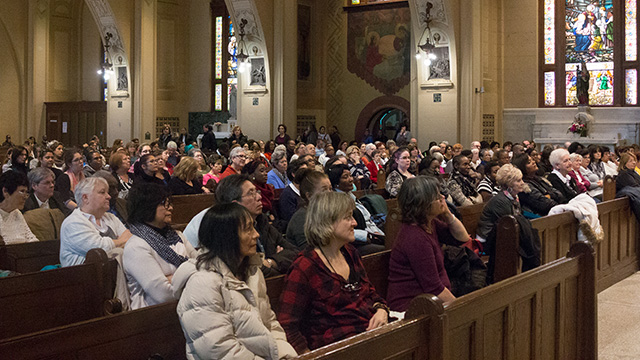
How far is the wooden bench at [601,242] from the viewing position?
4.98 metres

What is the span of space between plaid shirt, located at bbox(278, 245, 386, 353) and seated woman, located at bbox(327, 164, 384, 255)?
8.59 ft

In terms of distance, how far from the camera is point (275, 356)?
2842 millimetres

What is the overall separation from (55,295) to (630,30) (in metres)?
16.6

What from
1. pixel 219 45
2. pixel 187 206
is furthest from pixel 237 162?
pixel 219 45

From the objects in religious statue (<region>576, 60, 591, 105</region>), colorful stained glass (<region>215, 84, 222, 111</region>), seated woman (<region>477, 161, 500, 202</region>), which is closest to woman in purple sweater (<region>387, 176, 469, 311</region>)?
seated woman (<region>477, 161, 500, 202</region>)

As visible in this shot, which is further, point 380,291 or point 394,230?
point 394,230

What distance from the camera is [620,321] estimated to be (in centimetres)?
571

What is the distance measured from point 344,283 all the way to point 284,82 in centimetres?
1503

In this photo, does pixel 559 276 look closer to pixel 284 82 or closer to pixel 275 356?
pixel 275 356

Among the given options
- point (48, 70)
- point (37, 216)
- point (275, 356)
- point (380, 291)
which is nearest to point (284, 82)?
point (48, 70)

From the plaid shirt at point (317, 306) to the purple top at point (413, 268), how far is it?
0.56 m

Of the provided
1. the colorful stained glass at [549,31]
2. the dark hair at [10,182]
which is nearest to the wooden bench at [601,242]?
the dark hair at [10,182]

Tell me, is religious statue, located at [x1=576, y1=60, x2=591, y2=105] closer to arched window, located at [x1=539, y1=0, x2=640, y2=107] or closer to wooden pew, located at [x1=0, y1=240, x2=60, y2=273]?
arched window, located at [x1=539, y1=0, x2=640, y2=107]

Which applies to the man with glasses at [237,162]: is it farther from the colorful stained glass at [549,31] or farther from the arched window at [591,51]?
the colorful stained glass at [549,31]
